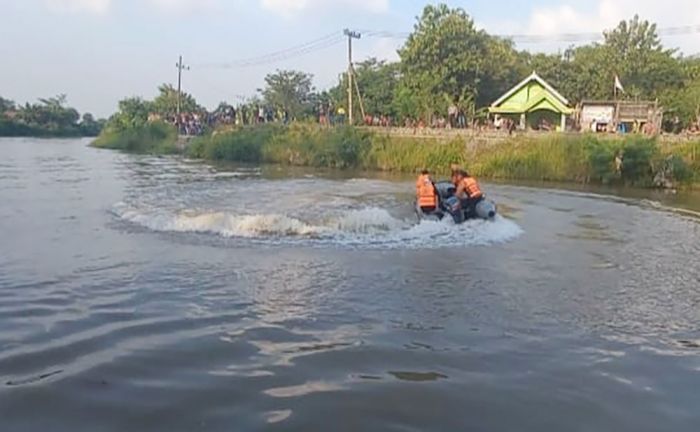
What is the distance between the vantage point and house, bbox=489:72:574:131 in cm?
4869

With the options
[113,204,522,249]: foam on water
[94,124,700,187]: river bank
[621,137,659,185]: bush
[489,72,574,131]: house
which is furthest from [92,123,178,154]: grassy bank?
[113,204,522,249]: foam on water

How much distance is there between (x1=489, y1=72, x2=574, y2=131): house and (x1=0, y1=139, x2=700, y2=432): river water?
109 ft

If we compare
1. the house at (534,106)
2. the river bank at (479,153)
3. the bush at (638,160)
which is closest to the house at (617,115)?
the house at (534,106)

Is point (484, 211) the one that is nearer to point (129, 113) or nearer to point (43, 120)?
point (129, 113)

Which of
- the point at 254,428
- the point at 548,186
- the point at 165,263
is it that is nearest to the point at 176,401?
the point at 254,428

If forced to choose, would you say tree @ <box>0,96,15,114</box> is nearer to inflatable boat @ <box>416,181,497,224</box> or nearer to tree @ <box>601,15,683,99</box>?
tree @ <box>601,15,683,99</box>

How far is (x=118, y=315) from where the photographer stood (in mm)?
8422

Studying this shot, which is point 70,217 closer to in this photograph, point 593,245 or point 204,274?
point 204,274

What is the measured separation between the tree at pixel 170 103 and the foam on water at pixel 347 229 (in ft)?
217

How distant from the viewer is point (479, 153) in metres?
36.4

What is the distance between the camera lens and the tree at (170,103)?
83.1m

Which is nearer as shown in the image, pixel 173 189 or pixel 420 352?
pixel 420 352

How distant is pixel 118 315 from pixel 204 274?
7.85 feet

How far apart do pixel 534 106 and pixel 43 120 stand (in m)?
83.7
